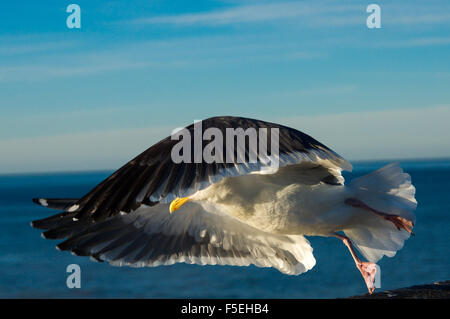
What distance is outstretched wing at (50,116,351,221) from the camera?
11.5ft

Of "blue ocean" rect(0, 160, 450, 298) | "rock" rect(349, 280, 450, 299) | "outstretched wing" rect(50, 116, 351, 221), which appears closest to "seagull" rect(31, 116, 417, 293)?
"outstretched wing" rect(50, 116, 351, 221)

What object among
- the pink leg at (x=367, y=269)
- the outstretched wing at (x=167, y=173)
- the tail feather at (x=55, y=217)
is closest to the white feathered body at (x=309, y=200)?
the pink leg at (x=367, y=269)

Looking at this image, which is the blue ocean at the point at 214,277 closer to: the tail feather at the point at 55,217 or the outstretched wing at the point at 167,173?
the tail feather at the point at 55,217

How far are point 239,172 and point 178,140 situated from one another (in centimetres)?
57

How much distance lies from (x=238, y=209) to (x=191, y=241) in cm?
116

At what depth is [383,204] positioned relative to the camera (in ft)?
15.8

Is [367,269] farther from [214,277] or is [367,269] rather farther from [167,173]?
[214,277]

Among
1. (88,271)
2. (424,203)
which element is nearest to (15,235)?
(88,271)

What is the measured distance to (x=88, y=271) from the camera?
43.7 metres

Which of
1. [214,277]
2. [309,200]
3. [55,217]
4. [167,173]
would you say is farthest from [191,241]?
[214,277]

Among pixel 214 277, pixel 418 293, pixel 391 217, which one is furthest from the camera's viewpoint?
pixel 214 277

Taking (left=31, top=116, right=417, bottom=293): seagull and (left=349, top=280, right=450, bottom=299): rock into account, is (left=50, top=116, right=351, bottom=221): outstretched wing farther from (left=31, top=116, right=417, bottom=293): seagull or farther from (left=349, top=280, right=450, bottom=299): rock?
(left=349, top=280, right=450, bottom=299): rock

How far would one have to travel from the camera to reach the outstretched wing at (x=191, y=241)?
17.4 ft
